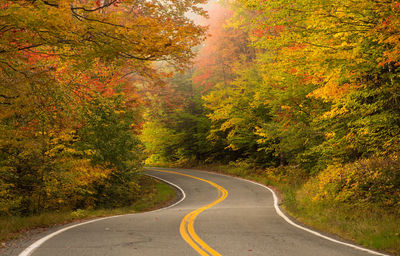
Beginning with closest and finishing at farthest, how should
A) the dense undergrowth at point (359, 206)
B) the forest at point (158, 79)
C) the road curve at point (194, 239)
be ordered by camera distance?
the road curve at point (194, 239), the forest at point (158, 79), the dense undergrowth at point (359, 206)

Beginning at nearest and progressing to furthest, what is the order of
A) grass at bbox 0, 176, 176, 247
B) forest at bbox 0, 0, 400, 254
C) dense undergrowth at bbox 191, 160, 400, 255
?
forest at bbox 0, 0, 400, 254 → dense undergrowth at bbox 191, 160, 400, 255 → grass at bbox 0, 176, 176, 247

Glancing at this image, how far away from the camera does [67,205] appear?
521 inches

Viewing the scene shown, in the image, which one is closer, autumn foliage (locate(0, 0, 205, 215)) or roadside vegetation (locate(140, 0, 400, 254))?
autumn foliage (locate(0, 0, 205, 215))

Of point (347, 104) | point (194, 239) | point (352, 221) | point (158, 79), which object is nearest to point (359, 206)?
point (352, 221)

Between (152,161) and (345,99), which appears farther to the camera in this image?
(152,161)

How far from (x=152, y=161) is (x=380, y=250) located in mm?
39636

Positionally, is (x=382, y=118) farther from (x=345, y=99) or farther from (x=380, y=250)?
(x=380, y=250)

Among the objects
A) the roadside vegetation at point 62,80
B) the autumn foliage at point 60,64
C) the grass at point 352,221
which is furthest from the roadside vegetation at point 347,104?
the roadside vegetation at point 62,80

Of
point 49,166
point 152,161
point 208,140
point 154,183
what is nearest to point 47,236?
point 49,166

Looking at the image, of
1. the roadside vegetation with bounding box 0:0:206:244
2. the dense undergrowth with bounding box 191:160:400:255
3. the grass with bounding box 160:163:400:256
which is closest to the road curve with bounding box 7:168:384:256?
the grass with bounding box 160:163:400:256

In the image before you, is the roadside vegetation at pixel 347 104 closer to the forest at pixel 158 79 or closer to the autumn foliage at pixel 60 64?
the forest at pixel 158 79

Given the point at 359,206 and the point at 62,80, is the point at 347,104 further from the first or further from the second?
the point at 62,80

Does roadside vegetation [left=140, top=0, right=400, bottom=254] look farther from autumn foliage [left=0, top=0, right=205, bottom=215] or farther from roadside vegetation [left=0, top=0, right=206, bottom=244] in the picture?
roadside vegetation [left=0, top=0, right=206, bottom=244]

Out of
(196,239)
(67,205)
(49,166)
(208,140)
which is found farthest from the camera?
(208,140)
